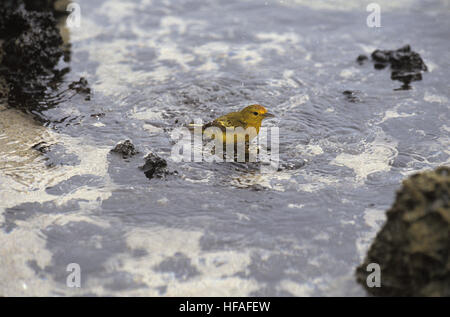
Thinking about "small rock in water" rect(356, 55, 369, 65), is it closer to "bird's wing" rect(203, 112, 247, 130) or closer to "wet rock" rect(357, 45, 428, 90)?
"wet rock" rect(357, 45, 428, 90)

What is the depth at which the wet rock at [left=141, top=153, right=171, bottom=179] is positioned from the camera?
5.60 metres

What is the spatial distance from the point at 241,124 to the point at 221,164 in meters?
0.65

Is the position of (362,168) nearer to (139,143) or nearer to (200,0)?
(139,143)

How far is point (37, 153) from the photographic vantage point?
6.04 meters

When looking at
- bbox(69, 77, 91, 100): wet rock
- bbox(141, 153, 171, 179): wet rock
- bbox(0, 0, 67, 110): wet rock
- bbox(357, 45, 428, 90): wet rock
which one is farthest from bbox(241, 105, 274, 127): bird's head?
bbox(0, 0, 67, 110): wet rock

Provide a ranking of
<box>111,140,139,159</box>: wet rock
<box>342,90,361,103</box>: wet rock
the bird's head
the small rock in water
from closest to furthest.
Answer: <box>111,140,139,159</box>: wet rock
the bird's head
<box>342,90,361,103</box>: wet rock
the small rock in water

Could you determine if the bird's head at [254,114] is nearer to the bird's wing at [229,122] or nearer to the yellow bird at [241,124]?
the yellow bird at [241,124]

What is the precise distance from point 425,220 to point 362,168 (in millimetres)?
2407

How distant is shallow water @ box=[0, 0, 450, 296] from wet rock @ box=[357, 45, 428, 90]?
201 mm

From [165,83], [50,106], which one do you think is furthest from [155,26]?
[50,106]

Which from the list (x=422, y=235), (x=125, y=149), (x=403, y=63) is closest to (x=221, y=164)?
(x=125, y=149)

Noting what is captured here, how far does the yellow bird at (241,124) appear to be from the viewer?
251 inches

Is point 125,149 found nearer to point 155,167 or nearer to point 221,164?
point 155,167

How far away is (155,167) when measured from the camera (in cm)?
562
